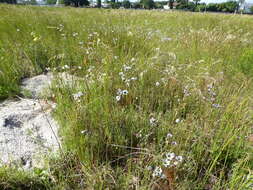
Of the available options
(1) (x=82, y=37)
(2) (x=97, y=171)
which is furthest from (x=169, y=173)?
(1) (x=82, y=37)

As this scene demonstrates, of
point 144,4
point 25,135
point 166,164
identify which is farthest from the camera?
point 144,4

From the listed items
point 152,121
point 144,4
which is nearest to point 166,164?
point 152,121

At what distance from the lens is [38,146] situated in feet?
4.38

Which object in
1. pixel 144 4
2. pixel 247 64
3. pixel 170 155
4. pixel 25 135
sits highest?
pixel 144 4

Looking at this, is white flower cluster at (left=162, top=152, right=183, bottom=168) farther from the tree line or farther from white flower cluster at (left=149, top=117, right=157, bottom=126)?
the tree line

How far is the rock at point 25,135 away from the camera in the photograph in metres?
1.24

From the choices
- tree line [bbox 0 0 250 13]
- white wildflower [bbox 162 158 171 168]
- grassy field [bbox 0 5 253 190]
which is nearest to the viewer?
white wildflower [bbox 162 158 171 168]

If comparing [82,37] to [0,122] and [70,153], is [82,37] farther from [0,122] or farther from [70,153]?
[70,153]

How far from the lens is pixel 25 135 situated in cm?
145

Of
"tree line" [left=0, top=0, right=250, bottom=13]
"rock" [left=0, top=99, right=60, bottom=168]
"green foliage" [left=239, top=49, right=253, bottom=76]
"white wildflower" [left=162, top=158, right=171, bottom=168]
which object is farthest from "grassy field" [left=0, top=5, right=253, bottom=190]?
"tree line" [left=0, top=0, right=250, bottom=13]

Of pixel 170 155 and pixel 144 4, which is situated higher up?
pixel 144 4

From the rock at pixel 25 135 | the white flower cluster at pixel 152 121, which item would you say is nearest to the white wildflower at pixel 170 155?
the white flower cluster at pixel 152 121

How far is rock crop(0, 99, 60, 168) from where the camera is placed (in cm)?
124

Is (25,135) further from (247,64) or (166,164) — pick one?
(247,64)
